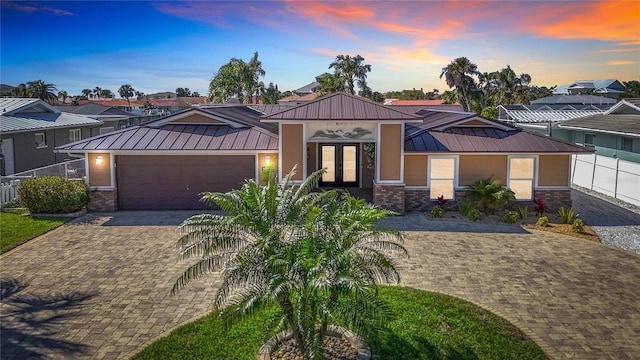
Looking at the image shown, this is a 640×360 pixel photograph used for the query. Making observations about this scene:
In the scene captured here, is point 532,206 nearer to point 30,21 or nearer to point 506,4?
point 506,4

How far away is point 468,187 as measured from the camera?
18688mm

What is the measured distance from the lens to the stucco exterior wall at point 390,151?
1809 centimetres

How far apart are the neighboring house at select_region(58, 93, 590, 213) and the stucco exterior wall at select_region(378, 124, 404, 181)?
1.5 inches

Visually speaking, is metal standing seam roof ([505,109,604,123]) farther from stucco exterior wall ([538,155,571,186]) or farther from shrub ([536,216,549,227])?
shrub ([536,216,549,227])

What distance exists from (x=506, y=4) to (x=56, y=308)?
17492mm

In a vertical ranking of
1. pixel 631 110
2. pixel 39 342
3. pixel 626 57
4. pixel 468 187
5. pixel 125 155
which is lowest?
pixel 39 342

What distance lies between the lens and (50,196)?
17.6m

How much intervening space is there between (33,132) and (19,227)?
12196mm

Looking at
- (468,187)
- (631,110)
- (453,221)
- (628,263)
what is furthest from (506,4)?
(631,110)

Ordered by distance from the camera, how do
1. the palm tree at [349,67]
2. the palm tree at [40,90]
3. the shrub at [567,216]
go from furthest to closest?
the palm tree at [40,90]
the palm tree at [349,67]
the shrub at [567,216]

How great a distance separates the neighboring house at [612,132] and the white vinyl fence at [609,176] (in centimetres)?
165

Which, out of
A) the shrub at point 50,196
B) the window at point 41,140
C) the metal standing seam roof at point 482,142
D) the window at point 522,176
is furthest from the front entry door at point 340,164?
the window at point 41,140

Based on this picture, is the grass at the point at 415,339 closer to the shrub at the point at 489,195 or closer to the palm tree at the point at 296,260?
the palm tree at the point at 296,260

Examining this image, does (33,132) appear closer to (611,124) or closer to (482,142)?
(482,142)
